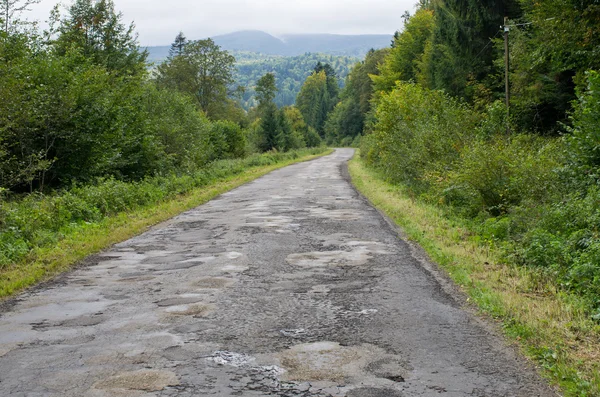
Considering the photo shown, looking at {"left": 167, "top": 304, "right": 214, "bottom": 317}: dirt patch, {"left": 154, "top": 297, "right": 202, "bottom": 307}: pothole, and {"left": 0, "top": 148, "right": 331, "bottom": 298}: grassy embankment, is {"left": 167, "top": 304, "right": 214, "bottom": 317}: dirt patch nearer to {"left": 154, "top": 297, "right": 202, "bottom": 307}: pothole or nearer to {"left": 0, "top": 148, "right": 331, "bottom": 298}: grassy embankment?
{"left": 154, "top": 297, "right": 202, "bottom": 307}: pothole

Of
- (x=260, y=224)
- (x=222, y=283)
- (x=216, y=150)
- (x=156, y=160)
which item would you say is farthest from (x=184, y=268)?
(x=216, y=150)

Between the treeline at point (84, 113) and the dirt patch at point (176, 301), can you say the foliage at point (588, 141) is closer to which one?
the dirt patch at point (176, 301)

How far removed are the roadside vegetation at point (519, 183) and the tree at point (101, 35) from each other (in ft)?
48.3

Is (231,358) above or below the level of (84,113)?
below

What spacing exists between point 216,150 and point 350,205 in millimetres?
29387

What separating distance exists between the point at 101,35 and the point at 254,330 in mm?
27945

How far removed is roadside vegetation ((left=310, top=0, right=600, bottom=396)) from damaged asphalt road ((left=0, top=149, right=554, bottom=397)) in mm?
600

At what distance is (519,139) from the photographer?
18.4 m

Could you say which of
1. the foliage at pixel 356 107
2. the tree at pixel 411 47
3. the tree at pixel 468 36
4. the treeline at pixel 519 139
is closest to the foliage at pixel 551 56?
the treeline at pixel 519 139

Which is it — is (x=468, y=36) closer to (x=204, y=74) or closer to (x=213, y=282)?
(x=213, y=282)

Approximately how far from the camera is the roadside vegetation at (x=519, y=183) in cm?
607

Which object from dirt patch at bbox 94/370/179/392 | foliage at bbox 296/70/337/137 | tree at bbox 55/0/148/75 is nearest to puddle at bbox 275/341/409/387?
dirt patch at bbox 94/370/179/392

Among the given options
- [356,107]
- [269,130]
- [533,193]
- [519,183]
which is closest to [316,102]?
[356,107]

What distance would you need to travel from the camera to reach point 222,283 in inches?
299
